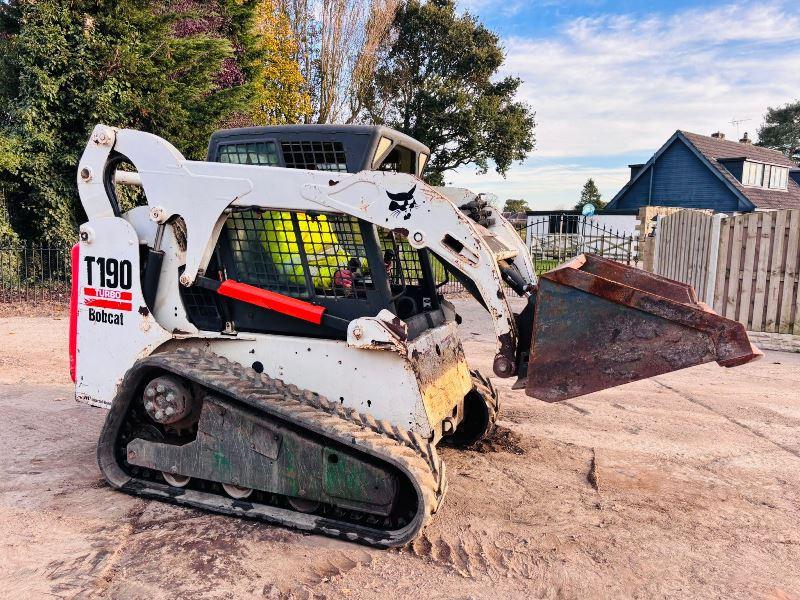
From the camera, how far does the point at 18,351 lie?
9133 mm

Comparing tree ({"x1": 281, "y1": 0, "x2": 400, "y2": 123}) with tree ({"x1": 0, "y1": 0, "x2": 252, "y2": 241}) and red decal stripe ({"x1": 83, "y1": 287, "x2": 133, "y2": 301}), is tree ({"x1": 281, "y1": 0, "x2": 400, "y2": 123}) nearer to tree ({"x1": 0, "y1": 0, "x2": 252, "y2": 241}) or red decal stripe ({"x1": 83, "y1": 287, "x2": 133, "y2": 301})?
tree ({"x1": 0, "y1": 0, "x2": 252, "y2": 241})

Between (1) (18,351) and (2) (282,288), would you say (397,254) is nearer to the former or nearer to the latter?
(2) (282,288)

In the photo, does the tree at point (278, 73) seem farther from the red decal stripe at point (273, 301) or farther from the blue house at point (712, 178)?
the blue house at point (712, 178)

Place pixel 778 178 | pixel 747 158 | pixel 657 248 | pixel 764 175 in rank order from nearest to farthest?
pixel 657 248 < pixel 747 158 < pixel 764 175 < pixel 778 178

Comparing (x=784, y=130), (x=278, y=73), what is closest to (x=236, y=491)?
(x=278, y=73)

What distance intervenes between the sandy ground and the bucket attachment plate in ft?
3.17

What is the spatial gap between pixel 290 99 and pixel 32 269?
10.5m

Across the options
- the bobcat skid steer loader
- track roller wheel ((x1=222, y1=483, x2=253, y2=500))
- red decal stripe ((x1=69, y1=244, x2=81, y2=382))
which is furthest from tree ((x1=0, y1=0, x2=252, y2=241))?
track roller wheel ((x1=222, y1=483, x2=253, y2=500))

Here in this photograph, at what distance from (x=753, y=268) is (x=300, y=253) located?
9.04 m

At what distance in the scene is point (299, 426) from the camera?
3768 millimetres

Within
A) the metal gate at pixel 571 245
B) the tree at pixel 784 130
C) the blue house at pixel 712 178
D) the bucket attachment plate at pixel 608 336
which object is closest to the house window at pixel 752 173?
the blue house at pixel 712 178

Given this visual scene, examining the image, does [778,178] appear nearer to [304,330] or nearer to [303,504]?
[304,330]

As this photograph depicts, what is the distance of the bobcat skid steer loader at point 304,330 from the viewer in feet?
12.1

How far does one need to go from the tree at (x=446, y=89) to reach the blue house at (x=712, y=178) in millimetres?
9248
